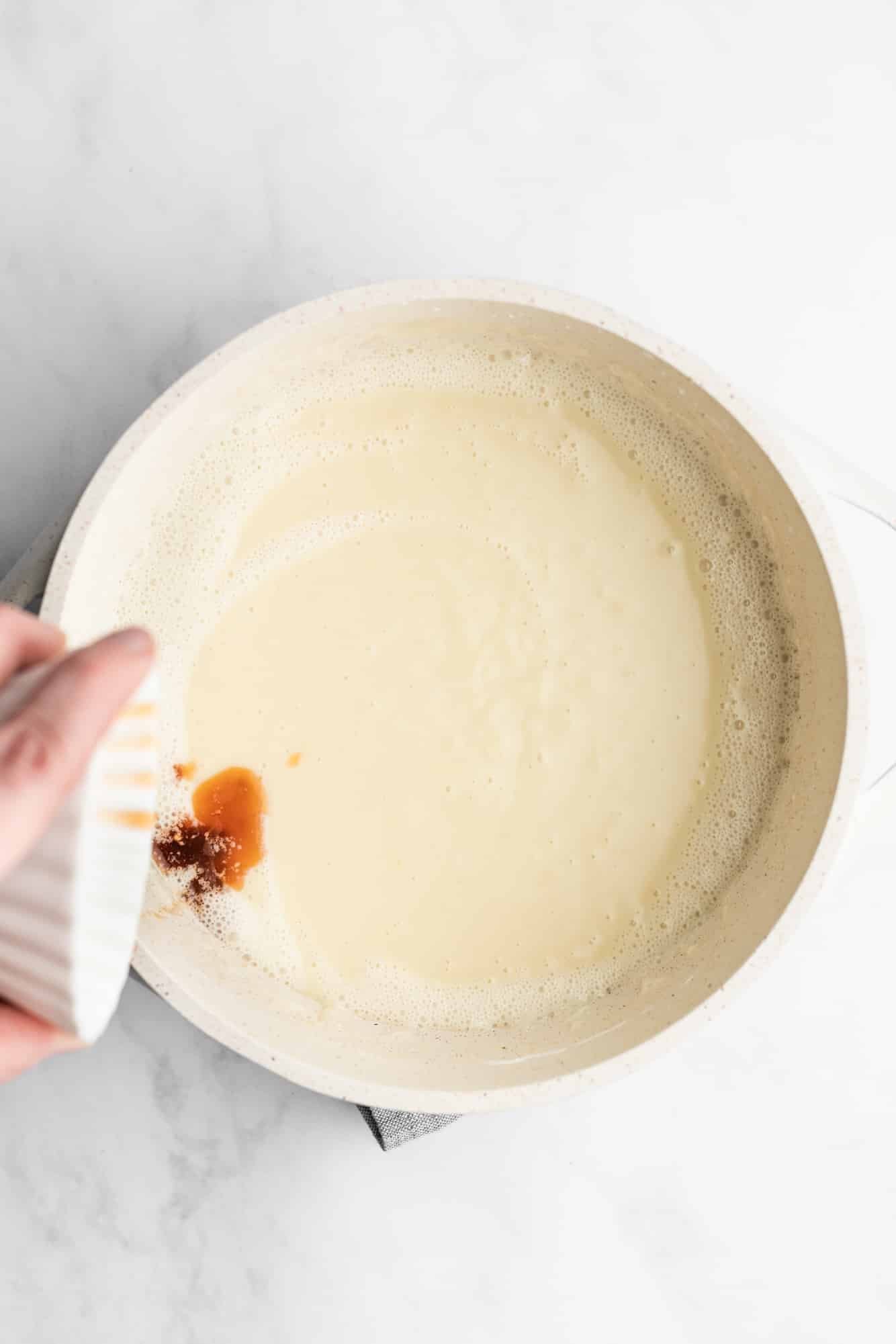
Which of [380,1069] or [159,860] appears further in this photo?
[159,860]

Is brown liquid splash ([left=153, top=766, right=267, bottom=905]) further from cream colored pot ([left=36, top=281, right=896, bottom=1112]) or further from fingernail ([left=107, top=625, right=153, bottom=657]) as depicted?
fingernail ([left=107, top=625, right=153, bottom=657])

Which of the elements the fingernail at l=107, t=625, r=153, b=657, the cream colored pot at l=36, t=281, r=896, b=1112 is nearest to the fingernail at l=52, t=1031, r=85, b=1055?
the cream colored pot at l=36, t=281, r=896, b=1112

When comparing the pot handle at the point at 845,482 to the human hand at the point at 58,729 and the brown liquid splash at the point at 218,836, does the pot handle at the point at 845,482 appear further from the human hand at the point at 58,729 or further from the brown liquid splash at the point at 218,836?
→ the human hand at the point at 58,729

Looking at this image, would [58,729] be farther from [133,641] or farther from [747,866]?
[747,866]

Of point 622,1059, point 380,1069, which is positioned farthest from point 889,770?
point 380,1069

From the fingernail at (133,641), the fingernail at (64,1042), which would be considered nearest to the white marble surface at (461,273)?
the fingernail at (64,1042)

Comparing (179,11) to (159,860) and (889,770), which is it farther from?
(889,770)
